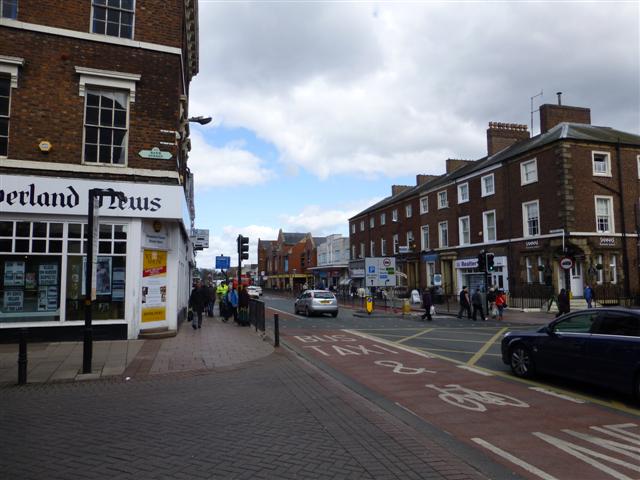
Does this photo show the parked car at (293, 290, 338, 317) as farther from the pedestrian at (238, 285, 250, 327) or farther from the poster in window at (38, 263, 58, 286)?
the poster in window at (38, 263, 58, 286)

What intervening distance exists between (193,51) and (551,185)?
69.7 ft

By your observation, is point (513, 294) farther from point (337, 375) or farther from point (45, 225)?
point (45, 225)

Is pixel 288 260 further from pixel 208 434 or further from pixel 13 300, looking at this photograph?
pixel 208 434

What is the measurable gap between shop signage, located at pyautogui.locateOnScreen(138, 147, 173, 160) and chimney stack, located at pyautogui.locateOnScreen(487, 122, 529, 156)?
29015 millimetres

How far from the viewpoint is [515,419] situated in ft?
20.9

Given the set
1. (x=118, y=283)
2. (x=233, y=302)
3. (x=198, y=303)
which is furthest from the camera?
(x=233, y=302)

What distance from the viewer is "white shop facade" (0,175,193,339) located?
1252cm

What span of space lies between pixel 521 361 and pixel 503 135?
31.3 metres

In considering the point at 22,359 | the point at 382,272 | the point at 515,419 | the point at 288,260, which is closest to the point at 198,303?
the point at 22,359

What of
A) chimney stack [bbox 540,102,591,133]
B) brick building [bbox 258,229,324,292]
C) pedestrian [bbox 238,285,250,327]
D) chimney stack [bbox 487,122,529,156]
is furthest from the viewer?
brick building [bbox 258,229,324,292]

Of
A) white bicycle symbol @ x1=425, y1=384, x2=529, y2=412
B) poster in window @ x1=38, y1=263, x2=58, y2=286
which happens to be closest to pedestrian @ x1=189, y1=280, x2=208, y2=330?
poster in window @ x1=38, y1=263, x2=58, y2=286

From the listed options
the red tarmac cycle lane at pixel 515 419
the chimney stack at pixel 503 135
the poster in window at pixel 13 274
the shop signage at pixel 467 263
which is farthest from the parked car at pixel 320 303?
the chimney stack at pixel 503 135

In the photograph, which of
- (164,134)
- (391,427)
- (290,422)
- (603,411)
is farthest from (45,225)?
(603,411)

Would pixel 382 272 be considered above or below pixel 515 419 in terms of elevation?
above
